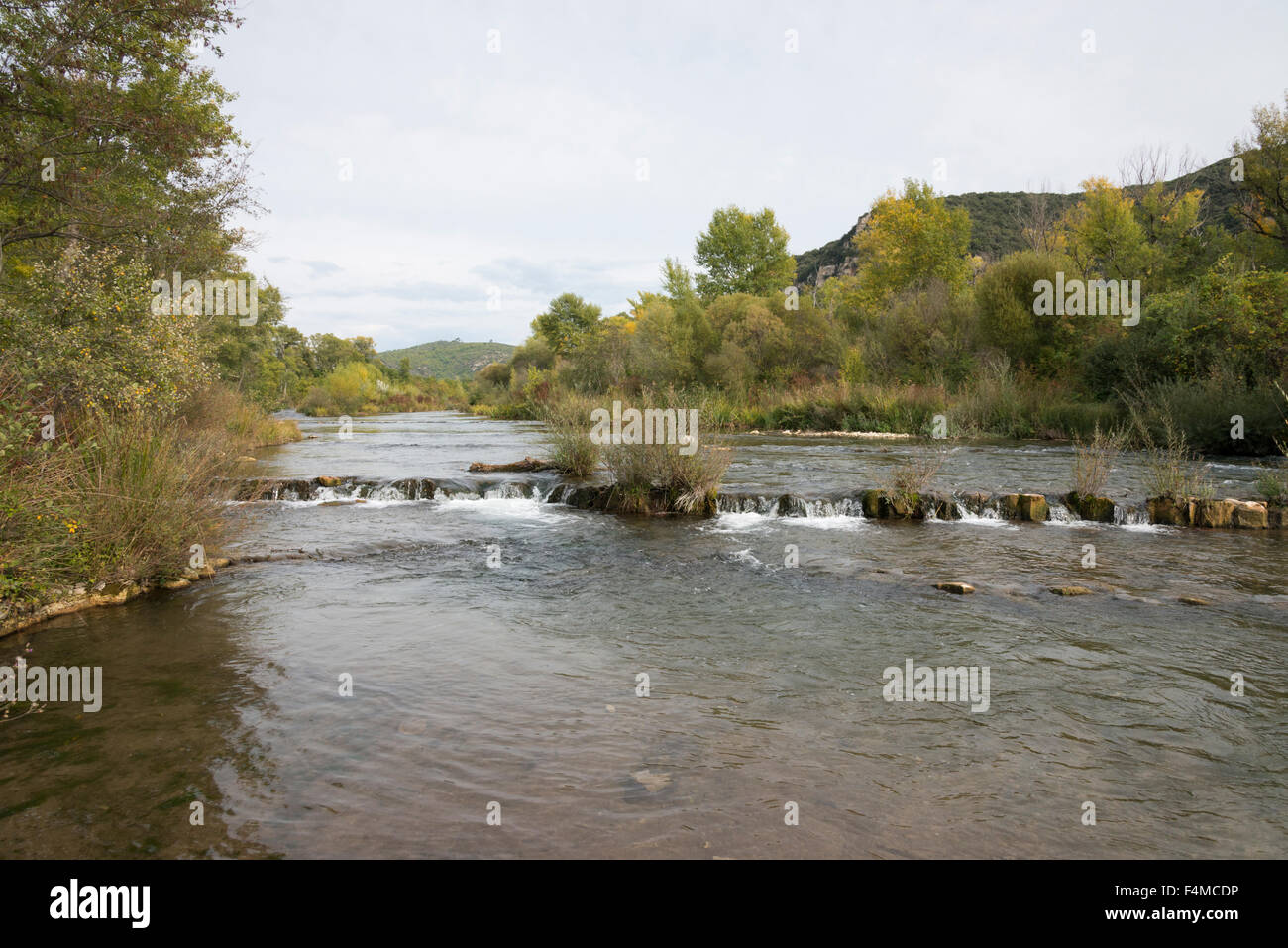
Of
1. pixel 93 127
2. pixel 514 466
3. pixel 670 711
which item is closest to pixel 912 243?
pixel 514 466

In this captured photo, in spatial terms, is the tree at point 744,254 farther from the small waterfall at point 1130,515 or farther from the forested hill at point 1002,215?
the small waterfall at point 1130,515

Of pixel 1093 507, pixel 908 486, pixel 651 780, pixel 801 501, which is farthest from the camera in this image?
pixel 801 501

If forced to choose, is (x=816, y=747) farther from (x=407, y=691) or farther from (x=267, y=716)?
(x=267, y=716)

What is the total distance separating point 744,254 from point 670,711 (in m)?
64.7

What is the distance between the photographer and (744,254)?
213ft

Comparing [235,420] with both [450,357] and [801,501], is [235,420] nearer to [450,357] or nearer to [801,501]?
[801,501]

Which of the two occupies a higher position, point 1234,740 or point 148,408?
point 148,408

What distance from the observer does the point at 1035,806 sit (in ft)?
11.8

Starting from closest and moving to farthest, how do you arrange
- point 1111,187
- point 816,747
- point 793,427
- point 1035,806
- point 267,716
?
point 1035,806 < point 816,747 < point 267,716 < point 793,427 < point 1111,187
